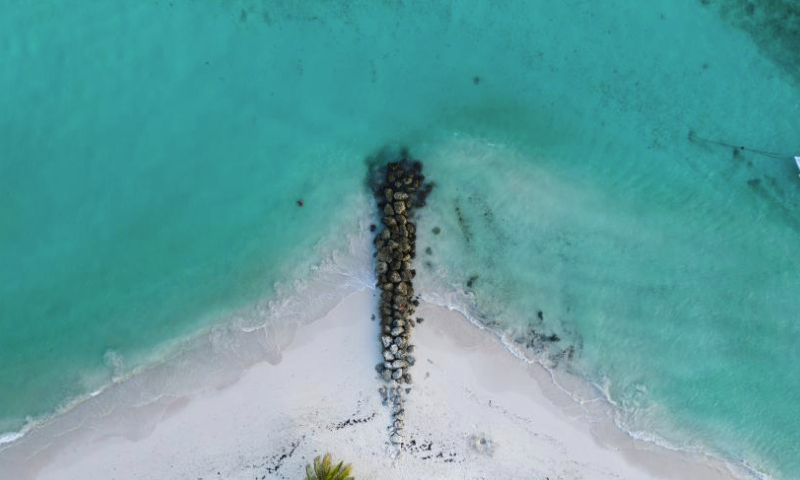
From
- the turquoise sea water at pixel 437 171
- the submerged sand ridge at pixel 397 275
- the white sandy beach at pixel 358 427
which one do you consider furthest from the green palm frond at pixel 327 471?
the turquoise sea water at pixel 437 171

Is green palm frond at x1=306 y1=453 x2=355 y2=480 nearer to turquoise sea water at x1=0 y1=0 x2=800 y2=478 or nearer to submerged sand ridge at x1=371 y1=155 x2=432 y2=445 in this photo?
submerged sand ridge at x1=371 y1=155 x2=432 y2=445

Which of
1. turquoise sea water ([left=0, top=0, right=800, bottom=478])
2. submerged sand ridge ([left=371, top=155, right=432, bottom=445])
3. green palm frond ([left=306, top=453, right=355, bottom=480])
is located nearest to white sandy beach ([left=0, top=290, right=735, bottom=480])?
submerged sand ridge ([left=371, top=155, right=432, bottom=445])

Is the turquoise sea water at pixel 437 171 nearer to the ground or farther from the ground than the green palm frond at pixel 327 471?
farther from the ground

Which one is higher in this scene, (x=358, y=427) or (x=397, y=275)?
(x=397, y=275)

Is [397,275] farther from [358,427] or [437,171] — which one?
[358,427]

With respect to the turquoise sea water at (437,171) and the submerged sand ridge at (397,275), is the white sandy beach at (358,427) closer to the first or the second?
the submerged sand ridge at (397,275)

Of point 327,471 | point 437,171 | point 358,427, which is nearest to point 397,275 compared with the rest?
point 437,171

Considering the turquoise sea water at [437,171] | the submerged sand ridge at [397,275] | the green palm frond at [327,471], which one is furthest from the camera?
the turquoise sea water at [437,171]

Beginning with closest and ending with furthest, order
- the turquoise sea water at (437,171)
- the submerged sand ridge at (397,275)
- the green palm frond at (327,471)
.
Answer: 1. the green palm frond at (327,471)
2. the submerged sand ridge at (397,275)
3. the turquoise sea water at (437,171)
